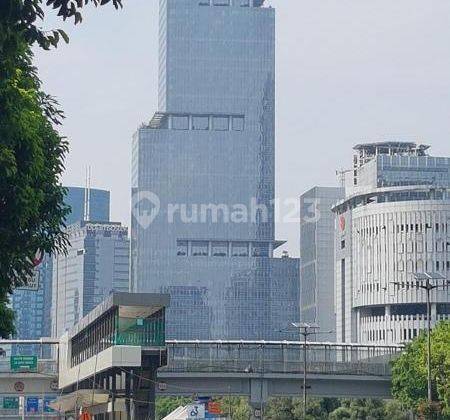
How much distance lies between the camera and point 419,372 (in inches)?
4520

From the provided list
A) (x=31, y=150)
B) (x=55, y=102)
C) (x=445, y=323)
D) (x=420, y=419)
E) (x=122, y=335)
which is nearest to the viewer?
(x=31, y=150)

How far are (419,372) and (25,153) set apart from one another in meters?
91.4

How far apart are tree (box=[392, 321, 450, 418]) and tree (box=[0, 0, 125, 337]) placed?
8027 centimetres

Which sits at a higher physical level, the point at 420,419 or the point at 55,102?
the point at 55,102

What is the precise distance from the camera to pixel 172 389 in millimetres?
108000

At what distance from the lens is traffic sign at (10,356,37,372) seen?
114 metres

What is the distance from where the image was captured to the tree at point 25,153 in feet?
59.9

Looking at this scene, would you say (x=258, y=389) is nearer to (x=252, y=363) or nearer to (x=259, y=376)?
(x=259, y=376)

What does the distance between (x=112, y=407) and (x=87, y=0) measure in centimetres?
7798

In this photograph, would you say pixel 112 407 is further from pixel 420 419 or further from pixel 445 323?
pixel 445 323

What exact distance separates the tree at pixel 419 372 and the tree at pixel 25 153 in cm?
8027

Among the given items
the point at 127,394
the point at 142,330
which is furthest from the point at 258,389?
the point at 142,330

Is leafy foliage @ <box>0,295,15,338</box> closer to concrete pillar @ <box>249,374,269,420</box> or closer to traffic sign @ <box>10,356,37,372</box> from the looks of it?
concrete pillar @ <box>249,374,269,420</box>

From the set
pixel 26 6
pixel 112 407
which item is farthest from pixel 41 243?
pixel 112 407
